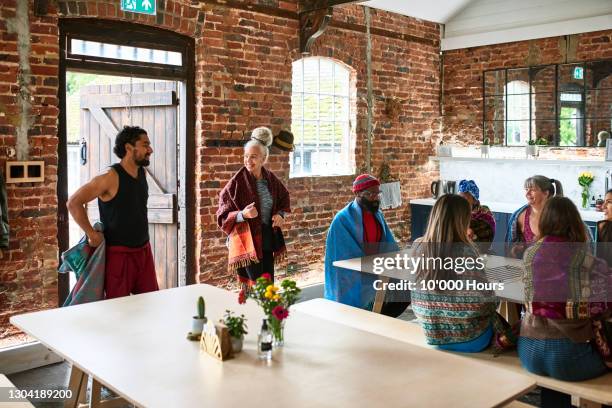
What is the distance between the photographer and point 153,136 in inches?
233

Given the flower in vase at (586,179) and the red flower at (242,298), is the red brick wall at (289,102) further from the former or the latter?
the red flower at (242,298)

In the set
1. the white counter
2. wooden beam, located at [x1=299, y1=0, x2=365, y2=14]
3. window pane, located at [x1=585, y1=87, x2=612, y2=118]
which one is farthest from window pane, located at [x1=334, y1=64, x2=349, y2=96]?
window pane, located at [x1=585, y1=87, x2=612, y2=118]

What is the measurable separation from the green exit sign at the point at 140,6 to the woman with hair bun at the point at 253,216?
4.98ft

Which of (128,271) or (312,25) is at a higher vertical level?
(312,25)

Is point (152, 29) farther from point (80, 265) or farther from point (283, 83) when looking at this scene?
point (80, 265)

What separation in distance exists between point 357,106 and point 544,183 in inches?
136

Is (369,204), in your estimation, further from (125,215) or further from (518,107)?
(518,107)

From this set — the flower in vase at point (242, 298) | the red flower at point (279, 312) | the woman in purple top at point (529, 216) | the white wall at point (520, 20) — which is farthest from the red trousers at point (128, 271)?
the white wall at point (520, 20)

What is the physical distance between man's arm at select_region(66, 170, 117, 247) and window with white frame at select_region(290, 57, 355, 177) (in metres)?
3.19

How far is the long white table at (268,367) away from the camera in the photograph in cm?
227

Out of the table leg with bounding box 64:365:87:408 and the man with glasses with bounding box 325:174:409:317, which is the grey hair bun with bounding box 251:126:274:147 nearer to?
the man with glasses with bounding box 325:174:409:317

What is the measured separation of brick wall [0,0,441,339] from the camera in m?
4.78

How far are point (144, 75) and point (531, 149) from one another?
17.0 ft

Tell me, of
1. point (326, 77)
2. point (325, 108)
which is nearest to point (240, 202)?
point (325, 108)
